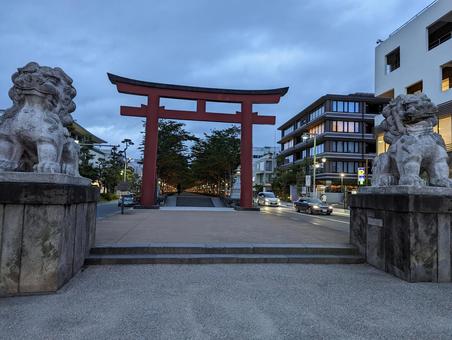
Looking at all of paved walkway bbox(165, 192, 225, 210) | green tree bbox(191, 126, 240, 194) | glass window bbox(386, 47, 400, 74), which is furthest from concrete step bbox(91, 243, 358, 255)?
green tree bbox(191, 126, 240, 194)

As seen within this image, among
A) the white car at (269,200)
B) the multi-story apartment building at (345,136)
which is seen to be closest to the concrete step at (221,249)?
the white car at (269,200)

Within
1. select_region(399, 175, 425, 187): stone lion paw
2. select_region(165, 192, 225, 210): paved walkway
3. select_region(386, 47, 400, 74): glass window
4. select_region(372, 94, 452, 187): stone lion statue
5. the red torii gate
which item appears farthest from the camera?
select_region(165, 192, 225, 210): paved walkway

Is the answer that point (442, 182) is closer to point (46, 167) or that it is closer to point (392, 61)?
point (46, 167)

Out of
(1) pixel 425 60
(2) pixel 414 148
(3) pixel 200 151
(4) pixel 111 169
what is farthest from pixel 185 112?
(4) pixel 111 169

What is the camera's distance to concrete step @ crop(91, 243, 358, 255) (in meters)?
6.10

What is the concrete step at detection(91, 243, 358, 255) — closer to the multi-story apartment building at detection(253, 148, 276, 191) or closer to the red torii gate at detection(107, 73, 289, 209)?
the red torii gate at detection(107, 73, 289, 209)

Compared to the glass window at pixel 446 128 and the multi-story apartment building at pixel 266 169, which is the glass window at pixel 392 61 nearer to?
the glass window at pixel 446 128

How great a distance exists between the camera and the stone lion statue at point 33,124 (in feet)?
15.0

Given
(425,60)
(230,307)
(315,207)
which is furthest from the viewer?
(315,207)

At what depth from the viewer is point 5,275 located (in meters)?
4.05

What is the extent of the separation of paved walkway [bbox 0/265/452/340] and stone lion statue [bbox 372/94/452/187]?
73.7 inches

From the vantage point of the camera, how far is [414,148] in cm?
546

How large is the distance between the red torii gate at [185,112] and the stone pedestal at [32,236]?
55.0 ft

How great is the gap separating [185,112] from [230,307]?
59.7ft
